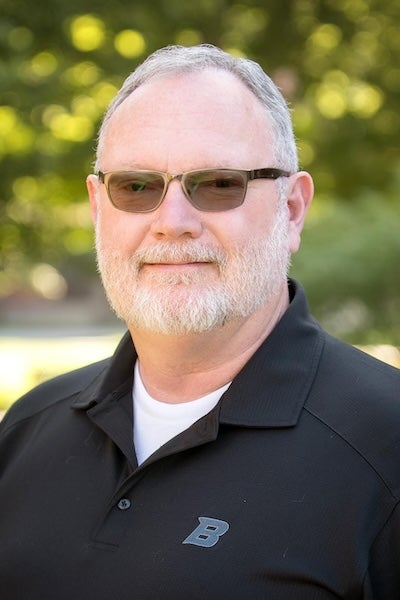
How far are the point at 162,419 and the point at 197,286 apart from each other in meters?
0.38

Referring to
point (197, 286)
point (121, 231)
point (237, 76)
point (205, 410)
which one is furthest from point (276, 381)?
point (237, 76)

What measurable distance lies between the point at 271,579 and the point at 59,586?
21.7 inches

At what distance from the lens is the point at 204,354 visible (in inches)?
96.4

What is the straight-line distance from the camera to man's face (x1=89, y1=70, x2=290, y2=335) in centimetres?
237

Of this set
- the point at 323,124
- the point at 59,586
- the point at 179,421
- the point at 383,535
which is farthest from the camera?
the point at 323,124

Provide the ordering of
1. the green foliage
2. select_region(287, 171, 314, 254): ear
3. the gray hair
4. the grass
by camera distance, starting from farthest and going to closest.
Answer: the grass → the green foliage → select_region(287, 171, 314, 254): ear → the gray hair

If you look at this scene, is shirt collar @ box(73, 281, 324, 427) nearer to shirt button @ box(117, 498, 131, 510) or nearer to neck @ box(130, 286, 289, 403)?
neck @ box(130, 286, 289, 403)

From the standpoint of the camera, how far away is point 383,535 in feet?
6.56

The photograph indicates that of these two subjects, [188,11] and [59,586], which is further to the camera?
[188,11]

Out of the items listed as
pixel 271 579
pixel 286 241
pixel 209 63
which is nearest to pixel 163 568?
pixel 271 579

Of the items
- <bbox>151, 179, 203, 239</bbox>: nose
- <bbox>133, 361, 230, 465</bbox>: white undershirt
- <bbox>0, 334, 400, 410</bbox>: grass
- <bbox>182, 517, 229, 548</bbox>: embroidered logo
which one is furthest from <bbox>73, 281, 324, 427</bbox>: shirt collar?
<bbox>0, 334, 400, 410</bbox>: grass

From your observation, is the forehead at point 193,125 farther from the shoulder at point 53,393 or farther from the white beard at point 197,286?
the shoulder at point 53,393

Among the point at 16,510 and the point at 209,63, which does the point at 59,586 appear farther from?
the point at 209,63

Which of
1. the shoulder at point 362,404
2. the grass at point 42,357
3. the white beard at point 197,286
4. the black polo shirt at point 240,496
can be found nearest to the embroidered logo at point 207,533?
the black polo shirt at point 240,496
